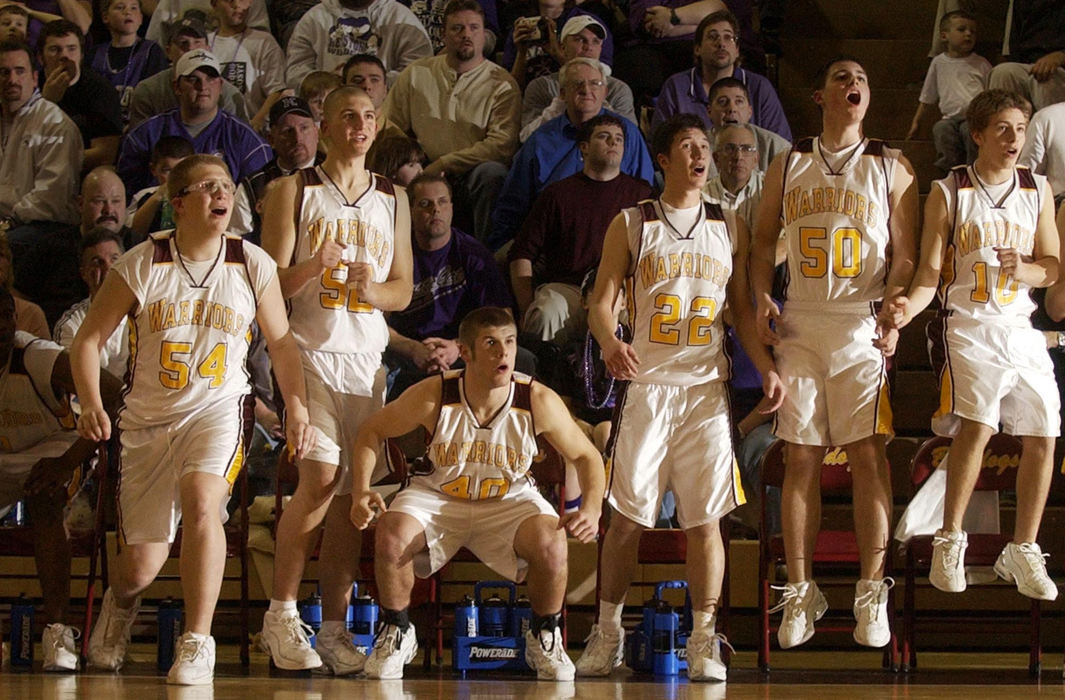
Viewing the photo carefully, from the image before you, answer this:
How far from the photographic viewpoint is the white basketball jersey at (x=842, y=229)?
5.73 metres

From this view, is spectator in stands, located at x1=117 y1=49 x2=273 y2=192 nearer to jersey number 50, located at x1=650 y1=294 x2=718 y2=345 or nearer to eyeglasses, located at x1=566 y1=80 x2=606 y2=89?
eyeglasses, located at x1=566 y1=80 x2=606 y2=89

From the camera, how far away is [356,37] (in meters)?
9.56

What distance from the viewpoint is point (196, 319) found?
538 cm

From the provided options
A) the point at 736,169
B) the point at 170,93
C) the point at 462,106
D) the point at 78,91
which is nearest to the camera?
the point at 736,169

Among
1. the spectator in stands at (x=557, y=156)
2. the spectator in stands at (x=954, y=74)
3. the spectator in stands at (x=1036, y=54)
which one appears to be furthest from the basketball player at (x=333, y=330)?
the spectator in stands at (x=1036, y=54)

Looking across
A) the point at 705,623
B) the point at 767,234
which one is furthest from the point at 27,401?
the point at 767,234

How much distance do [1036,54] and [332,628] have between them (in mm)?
5638

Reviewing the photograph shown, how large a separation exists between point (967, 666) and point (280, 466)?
2933 mm

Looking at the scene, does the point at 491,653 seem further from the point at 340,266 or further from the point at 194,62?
the point at 194,62

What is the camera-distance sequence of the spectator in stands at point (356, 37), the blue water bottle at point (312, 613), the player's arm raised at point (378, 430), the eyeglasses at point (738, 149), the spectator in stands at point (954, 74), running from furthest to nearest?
1. the spectator in stands at point (356, 37)
2. the spectator in stands at point (954, 74)
3. the eyeglasses at point (738, 149)
4. the blue water bottle at point (312, 613)
5. the player's arm raised at point (378, 430)

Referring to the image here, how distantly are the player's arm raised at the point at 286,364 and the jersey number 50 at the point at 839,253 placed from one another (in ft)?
6.46

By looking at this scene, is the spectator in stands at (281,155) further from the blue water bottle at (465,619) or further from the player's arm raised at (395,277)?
the blue water bottle at (465,619)

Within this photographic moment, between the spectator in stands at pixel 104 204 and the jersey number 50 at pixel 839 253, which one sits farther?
the spectator in stands at pixel 104 204

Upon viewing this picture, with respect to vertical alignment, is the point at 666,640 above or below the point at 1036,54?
below
